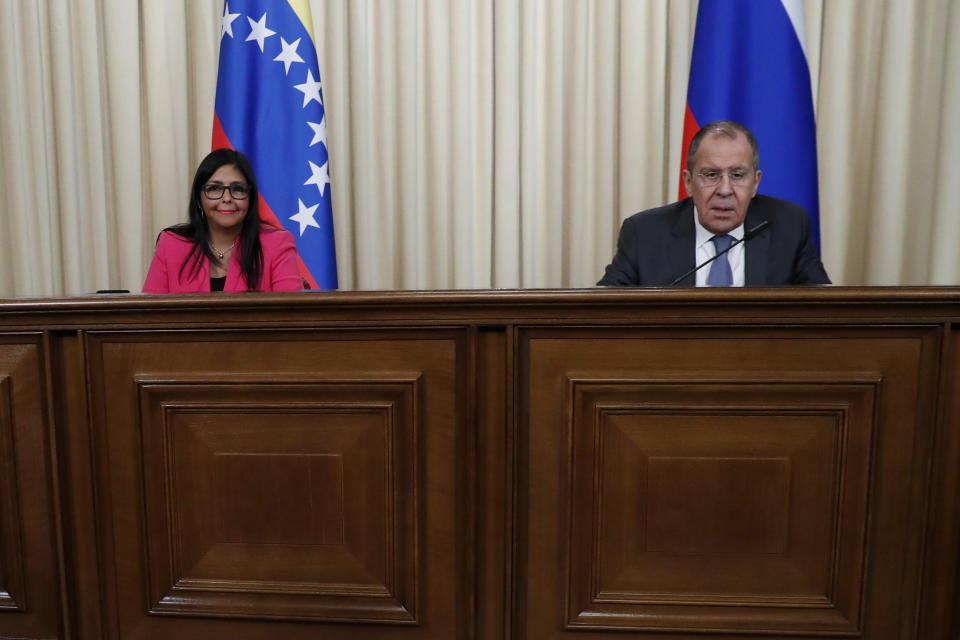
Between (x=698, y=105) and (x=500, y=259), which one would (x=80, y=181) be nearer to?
(x=500, y=259)

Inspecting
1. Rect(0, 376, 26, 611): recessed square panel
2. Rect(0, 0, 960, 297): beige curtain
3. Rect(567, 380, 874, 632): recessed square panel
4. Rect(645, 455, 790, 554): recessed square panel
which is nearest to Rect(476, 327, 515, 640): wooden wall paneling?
Rect(567, 380, 874, 632): recessed square panel

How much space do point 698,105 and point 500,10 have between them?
1.01 m

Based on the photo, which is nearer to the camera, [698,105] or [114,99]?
[698,105]

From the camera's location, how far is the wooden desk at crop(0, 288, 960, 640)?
1248 millimetres

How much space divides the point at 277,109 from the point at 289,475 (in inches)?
76.5

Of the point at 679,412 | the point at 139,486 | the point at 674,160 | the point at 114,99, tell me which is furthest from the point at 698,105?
the point at 114,99

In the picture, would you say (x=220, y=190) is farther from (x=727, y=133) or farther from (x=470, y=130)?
(x=727, y=133)

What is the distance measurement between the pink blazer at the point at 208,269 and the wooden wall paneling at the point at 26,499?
36.4 inches

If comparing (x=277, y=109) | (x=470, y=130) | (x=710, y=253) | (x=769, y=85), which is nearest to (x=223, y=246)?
(x=277, y=109)

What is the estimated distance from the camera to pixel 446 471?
51.9 inches

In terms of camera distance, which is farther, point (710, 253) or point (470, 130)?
point (470, 130)

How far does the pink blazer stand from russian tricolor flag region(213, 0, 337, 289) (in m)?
0.47

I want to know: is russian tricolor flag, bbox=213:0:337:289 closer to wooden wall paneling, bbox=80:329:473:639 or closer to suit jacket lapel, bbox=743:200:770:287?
wooden wall paneling, bbox=80:329:473:639

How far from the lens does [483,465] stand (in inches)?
51.9
